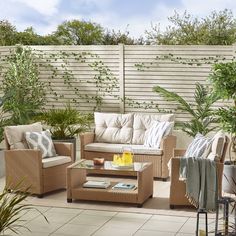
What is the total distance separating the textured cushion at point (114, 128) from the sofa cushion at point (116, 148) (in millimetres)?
187

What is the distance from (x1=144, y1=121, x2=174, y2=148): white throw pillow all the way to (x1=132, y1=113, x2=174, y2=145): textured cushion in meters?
0.21

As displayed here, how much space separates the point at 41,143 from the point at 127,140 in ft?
5.73

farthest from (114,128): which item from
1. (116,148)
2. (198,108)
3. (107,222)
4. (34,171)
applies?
(107,222)

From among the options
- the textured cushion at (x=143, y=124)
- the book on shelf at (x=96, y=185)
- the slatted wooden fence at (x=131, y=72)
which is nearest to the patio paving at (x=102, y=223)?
the book on shelf at (x=96, y=185)

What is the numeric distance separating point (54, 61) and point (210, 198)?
5.37 meters

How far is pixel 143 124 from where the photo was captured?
967 centimetres

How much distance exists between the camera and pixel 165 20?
14.6 metres

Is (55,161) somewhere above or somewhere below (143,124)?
below

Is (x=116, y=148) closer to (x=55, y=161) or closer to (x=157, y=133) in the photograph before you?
(x=157, y=133)

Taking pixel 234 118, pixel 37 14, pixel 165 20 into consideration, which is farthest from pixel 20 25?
pixel 234 118

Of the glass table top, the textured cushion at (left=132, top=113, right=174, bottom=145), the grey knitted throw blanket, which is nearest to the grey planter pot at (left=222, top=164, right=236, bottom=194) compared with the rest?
the grey knitted throw blanket

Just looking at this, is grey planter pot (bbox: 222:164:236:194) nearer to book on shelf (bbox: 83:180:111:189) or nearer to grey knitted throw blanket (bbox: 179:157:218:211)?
grey knitted throw blanket (bbox: 179:157:218:211)

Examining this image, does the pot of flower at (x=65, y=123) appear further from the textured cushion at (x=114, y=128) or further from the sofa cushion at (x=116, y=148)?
the sofa cushion at (x=116, y=148)

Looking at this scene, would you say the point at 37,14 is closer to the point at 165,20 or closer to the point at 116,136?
the point at 165,20
